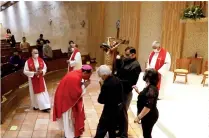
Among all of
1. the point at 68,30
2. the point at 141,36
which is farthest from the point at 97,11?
the point at 141,36

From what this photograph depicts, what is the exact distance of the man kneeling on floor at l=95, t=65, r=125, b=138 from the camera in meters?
3.11

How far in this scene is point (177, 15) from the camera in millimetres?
9383

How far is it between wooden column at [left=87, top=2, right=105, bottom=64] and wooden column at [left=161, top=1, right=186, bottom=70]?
2.69 m

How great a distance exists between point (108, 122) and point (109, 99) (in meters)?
0.41

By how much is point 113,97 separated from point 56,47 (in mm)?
8665

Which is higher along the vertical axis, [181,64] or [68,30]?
[68,30]

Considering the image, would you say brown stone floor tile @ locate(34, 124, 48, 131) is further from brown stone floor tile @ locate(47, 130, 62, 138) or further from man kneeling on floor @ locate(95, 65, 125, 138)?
man kneeling on floor @ locate(95, 65, 125, 138)

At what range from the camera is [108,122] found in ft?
11.1

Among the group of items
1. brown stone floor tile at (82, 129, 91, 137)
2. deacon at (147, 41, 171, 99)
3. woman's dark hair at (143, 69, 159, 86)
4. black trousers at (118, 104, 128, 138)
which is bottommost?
brown stone floor tile at (82, 129, 91, 137)

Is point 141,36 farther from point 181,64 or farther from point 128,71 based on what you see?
point 128,71

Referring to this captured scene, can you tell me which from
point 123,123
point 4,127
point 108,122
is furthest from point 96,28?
point 108,122

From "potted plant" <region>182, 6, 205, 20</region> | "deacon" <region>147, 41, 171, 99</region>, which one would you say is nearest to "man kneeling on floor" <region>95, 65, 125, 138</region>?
"deacon" <region>147, 41, 171, 99</region>

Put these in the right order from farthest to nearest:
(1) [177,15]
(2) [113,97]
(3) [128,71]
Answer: (1) [177,15] < (3) [128,71] < (2) [113,97]

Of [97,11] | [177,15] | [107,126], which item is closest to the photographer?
[107,126]
